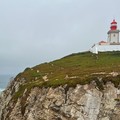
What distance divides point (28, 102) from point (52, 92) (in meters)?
4.47

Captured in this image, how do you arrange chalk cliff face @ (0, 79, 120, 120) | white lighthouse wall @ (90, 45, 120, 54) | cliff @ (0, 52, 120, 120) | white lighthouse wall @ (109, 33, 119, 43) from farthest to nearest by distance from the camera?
white lighthouse wall @ (109, 33, 119, 43), white lighthouse wall @ (90, 45, 120, 54), cliff @ (0, 52, 120, 120), chalk cliff face @ (0, 79, 120, 120)

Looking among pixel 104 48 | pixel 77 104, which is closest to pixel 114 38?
pixel 104 48

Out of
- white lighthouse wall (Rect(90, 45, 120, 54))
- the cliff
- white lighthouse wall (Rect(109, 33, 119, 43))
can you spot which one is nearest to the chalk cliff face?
the cliff

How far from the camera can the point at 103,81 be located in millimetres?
54656

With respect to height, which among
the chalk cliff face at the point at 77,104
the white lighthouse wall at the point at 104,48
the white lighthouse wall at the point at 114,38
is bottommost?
the chalk cliff face at the point at 77,104

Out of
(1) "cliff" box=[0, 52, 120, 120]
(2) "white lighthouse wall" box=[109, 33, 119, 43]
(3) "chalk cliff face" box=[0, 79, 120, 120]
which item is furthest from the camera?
(2) "white lighthouse wall" box=[109, 33, 119, 43]

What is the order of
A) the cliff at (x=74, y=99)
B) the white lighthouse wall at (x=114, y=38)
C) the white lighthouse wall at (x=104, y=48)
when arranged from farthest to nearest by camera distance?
the white lighthouse wall at (x=114, y=38) → the white lighthouse wall at (x=104, y=48) → the cliff at (x=74, y=99)

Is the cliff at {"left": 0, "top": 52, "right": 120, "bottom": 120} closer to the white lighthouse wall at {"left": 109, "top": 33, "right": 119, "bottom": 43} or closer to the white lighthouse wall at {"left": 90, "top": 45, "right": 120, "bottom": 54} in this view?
the white lighthouse wall at {"left": 90, "top": 45, "right": 120, "bottom": 54}

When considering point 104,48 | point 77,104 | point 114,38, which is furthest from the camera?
point 114,38

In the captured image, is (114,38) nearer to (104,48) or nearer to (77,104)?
(104,48)

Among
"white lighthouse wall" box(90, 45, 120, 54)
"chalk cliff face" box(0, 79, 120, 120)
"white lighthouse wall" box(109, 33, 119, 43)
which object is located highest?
"white lighthouse wall" box(109, 33, 119, 43)

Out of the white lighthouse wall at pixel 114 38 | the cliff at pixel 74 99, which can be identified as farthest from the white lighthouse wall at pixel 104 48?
the cliff at pixel 74 99

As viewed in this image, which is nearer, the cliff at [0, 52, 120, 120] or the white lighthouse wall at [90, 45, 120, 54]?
the cliff at [0, 52, 120, 120]

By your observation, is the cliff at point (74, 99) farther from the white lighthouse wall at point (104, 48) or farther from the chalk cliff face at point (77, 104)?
the white lighthouse wall at point (104, 48)
